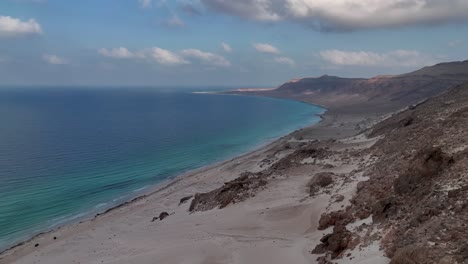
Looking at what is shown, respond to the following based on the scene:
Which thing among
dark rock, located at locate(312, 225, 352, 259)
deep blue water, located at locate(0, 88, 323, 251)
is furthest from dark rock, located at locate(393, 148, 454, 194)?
deep blue water, located at locate(0, 88, 323, 251)

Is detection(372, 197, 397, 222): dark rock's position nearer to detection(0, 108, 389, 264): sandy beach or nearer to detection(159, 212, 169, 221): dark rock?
detection(0, 108, 389, 264): sandy beach

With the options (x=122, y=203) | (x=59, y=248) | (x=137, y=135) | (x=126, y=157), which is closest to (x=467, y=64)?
(x=137, y=135)

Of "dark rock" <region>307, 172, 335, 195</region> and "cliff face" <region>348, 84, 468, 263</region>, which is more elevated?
"cliff face" <region>348, 84, 468, 263</region>

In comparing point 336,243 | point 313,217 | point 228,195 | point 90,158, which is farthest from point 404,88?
point 336,243

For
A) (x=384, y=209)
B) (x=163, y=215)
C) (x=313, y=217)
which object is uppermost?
(x=384, y=209)

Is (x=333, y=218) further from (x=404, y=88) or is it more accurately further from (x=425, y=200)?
(x=404, y=88)

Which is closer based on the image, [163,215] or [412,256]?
[412,256]
